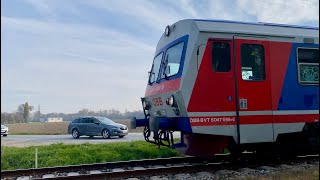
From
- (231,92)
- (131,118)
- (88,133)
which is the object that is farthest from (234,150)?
(88,133)

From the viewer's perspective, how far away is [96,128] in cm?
2131

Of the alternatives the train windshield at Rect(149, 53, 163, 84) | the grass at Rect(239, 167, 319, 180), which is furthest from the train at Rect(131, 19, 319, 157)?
the grass at Rect(239, 167, 319, 180)

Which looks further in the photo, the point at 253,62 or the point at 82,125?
the point at 82,125

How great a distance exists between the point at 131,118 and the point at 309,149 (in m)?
4.60

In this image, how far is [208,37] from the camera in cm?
754

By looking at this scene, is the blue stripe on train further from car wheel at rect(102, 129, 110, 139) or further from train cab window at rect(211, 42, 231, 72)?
car wheel at rect(102, 129, 110, 139)

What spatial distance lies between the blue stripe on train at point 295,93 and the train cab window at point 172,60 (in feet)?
8.32

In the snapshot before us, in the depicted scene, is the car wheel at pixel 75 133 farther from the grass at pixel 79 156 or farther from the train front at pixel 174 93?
the train front at pixel 174 93

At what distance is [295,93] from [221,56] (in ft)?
6.72

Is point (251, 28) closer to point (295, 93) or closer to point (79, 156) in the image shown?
point (295, 93)

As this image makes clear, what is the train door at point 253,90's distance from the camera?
761 cm

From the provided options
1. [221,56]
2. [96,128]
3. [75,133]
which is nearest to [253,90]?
[221,56]

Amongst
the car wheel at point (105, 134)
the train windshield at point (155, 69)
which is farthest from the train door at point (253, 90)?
the car wheel at point (105, 134)

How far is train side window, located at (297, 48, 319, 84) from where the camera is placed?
8.17 metres
